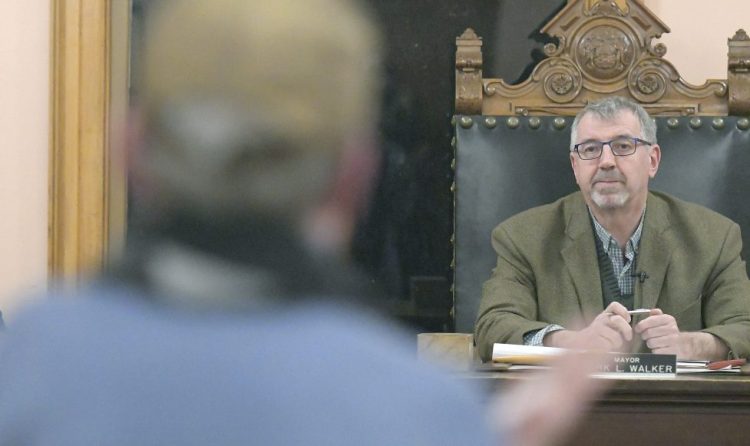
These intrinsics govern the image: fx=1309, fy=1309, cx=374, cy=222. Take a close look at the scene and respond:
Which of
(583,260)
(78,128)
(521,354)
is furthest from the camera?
(78,128)

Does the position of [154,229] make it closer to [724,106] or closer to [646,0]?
[724,106]

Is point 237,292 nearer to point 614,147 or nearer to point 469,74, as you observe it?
point 614,147

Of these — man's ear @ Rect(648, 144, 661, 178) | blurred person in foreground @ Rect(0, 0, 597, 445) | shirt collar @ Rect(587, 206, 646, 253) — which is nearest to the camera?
blurred person in foreground @ Rect(0, 0, 597, 445)

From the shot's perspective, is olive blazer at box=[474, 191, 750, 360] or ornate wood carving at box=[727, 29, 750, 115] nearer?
olive blazer at box=[474, 191, 750, 360]

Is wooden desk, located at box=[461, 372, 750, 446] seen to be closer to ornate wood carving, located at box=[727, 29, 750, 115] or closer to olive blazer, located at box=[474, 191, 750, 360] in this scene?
olive blazer, located at box=[474, 191, 750, 360]

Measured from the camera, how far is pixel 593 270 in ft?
11.1


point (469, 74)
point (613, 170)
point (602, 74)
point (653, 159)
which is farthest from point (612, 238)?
point (469, 74)

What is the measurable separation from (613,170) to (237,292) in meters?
2.93

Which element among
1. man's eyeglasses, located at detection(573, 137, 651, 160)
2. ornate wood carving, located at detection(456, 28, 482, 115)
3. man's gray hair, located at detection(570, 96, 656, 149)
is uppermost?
ornate wood carving, located at detection(456, 28, 482, 115)

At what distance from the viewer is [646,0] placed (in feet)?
13.6

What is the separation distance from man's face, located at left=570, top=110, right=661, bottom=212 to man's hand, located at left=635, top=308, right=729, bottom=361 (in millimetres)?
502

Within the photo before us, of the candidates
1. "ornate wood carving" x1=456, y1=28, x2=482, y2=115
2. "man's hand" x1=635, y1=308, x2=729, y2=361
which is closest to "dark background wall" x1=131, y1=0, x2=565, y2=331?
"ornate wood carving" x1=456, y1=28, x2=482, y2=115

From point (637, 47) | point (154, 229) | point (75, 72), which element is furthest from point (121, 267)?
point (75, 72)

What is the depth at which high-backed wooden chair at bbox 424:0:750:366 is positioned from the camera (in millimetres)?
3770
